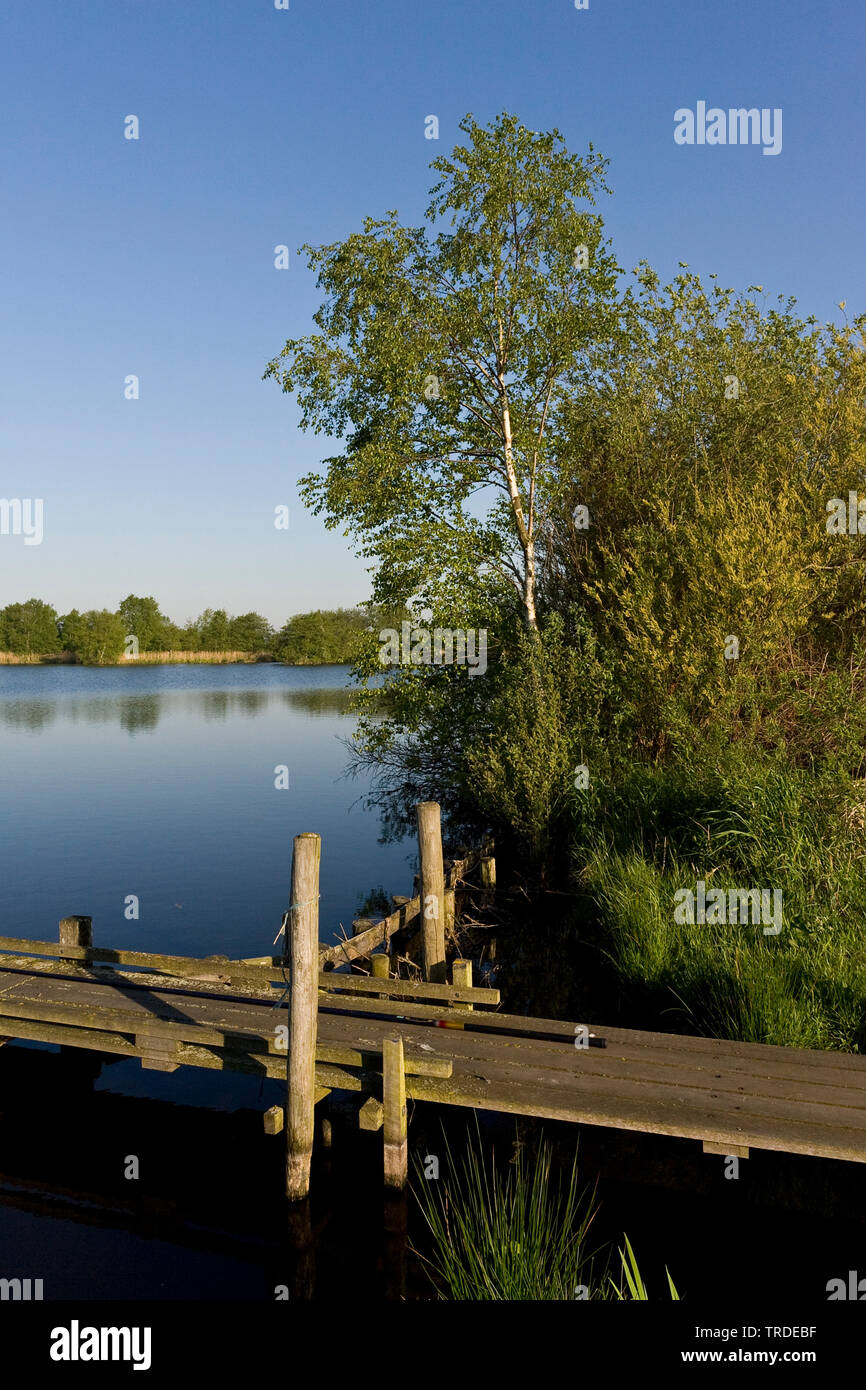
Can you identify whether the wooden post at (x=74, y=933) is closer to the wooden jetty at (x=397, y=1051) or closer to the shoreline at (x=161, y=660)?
the wooden jetty at (x=397, y=1051)

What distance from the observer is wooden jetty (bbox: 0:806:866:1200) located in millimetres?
6820

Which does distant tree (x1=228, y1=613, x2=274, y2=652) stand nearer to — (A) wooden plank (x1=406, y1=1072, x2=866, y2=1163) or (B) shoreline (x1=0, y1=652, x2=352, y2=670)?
(B) shoreline (x1=0, y1=652, x2=352, y2=670)

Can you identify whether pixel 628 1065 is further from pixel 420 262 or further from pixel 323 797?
pixel 323 797

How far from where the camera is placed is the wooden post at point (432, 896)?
10648 millimetres

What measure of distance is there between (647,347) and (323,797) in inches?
634

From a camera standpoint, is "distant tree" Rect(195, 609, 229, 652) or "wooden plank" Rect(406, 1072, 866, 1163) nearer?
"wooden plank" Rect(406, 1072, 866, 1163)

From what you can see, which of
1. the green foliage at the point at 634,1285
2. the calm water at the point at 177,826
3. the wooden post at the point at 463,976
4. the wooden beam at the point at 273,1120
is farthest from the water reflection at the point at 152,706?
the green foliage at the point at 634,1285

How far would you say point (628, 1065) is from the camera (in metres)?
7.61

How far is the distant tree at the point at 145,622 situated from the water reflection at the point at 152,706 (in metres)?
43.6

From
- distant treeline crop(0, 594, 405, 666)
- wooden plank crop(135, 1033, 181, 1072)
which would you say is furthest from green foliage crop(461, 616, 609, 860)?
distant treeline crop(0, 594, 405, 666)

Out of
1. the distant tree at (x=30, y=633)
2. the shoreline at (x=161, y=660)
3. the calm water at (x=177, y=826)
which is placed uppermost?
the distant tree at (x=30, y=633)

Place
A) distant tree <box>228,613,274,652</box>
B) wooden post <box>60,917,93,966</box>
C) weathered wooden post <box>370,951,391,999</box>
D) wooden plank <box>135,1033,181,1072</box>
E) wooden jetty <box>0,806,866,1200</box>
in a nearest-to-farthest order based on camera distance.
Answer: wooden jetty <box>0,806,866,1200</box> → wooden plank <box>135,1033,181,1072</box> → weathered wooden post <box>370,951,391,999</box> → wooden post <box>60,917,93,966</box> → distant tree <box>228,613,274,652</box>
